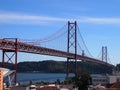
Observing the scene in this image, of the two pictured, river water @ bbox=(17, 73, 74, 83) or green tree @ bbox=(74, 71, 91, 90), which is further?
river water @ bbox=(17, 73, 74, 83)

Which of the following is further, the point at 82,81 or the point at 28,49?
the point at 28,49

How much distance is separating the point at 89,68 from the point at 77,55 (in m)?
46.9

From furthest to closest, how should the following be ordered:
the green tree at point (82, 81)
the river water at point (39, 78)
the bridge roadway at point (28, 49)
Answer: the river water at point (39, 78)
the bridge roadway at point (28, 49)
the green tree at point (82, 81)

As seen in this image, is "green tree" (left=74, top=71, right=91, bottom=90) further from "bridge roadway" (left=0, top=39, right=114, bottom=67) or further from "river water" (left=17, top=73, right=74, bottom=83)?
"river water" (left=17, top=73, right=74, bottom=83)

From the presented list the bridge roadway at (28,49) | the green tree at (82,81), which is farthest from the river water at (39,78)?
the green tree at (82,81)

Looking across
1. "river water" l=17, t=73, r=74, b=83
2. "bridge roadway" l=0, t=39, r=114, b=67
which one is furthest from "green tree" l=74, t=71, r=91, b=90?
"river water" l=17, t=73, r=74, b=83

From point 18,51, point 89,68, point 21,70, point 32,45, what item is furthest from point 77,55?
point 21,70

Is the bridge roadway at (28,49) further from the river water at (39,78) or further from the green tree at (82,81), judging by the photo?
the river water at (39,78)

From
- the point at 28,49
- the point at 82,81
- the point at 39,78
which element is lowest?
the point at 39,78

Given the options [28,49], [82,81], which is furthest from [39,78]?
[82,81]

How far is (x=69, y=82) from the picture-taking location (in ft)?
247

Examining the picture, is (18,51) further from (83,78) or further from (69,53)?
(69,53)

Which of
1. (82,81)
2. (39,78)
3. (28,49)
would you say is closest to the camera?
(82,81)

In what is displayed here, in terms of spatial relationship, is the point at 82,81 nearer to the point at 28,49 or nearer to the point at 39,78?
the point at 28,49
